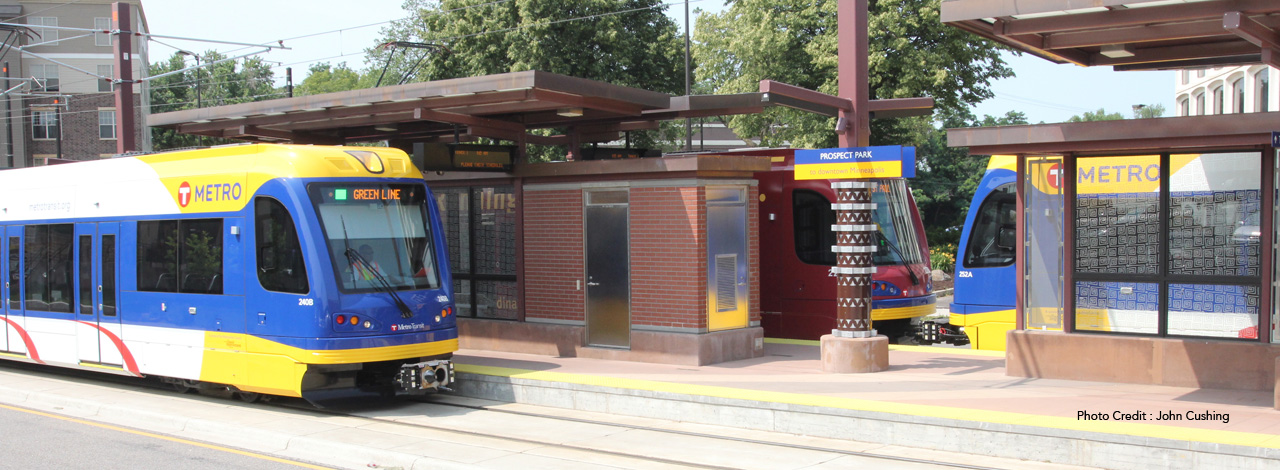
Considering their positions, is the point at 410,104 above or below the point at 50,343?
above

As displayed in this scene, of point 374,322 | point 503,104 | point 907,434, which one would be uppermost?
point 503,104

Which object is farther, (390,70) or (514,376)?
(390,70)

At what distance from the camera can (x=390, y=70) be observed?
7412 cm

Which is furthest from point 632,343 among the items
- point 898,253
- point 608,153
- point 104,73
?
point 104,73

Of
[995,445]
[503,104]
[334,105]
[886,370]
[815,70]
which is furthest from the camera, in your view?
[815,70]

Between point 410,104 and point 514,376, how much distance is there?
424 cm

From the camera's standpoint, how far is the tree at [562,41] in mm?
34188

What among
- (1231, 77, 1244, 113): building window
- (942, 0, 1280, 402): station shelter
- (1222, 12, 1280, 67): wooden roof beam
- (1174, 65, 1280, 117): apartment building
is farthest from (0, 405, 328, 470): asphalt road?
(1231, 77, 1244, 113): building window

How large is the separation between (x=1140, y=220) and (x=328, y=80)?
341ft

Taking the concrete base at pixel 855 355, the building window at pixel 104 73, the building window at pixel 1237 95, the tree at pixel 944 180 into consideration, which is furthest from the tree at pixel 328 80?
the concrete base at pixel 855 355

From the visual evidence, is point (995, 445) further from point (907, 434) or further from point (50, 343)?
point (50, 343)

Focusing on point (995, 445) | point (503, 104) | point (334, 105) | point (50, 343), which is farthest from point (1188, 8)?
point (50, 343)

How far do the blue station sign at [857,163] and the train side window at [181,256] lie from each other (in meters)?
7.10

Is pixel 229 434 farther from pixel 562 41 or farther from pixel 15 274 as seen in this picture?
pixel 562 41
